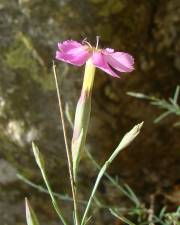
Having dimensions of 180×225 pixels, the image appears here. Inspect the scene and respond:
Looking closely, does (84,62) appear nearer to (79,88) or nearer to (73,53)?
(73,53)

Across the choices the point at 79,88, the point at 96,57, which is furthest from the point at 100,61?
the point at 79,88

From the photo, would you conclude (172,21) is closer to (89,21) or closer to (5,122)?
(89,21)

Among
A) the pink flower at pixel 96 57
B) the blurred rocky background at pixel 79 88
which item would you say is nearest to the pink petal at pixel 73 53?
the pink flower at pixel 96 57

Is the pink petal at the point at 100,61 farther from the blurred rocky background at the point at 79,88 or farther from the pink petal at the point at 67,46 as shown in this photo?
the blurred rocky background at the point at 79,88

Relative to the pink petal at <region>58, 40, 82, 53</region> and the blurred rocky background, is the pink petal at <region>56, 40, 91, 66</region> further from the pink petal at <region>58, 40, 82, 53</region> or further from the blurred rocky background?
the blurred rocky background

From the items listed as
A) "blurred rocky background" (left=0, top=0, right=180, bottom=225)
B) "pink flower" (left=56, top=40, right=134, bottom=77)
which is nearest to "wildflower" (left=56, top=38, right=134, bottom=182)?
"pink flower" (left=56, top=40, right=134, bottom=77)

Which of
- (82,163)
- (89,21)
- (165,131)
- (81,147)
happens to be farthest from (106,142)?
(81,147)
